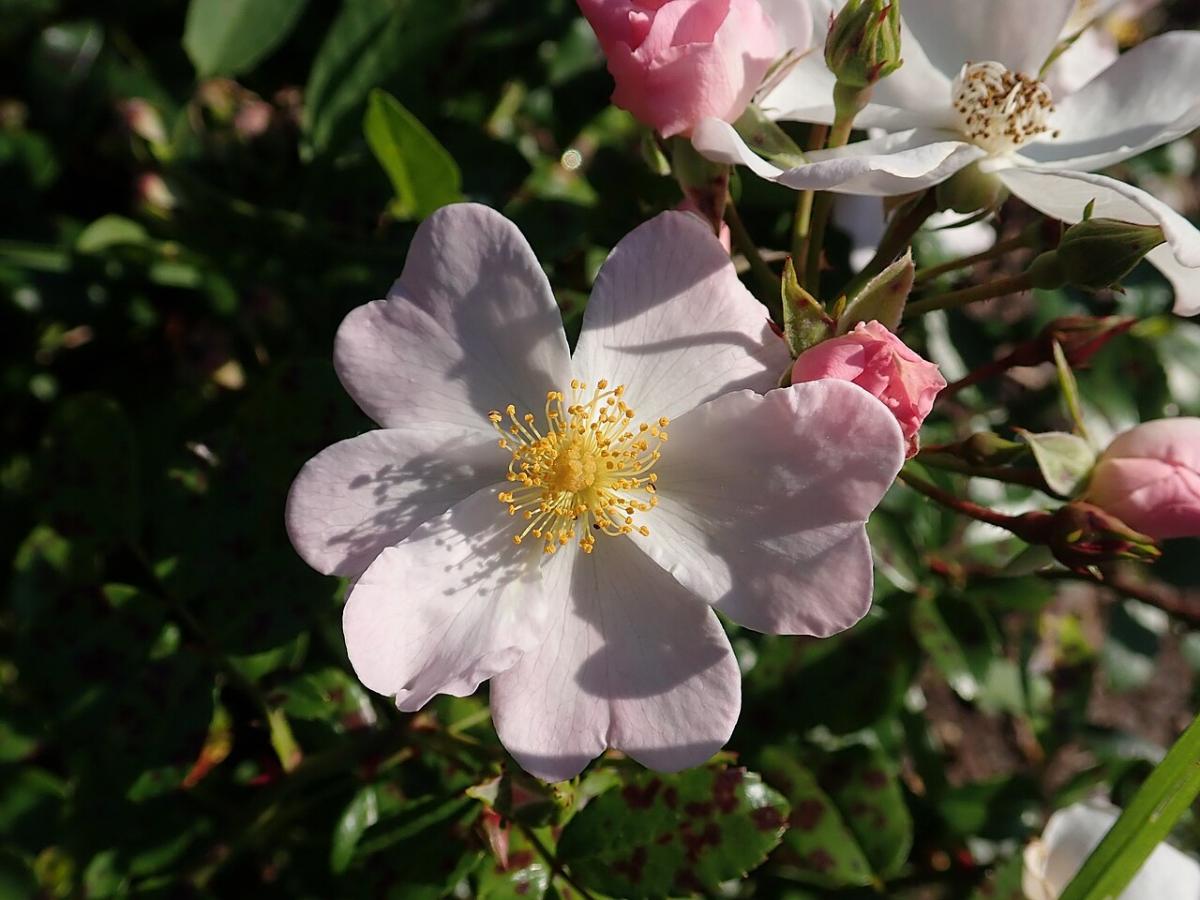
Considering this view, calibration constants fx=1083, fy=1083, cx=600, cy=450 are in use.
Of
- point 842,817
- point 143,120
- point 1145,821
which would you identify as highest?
point 143,120

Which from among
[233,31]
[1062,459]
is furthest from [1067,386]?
[233,31]

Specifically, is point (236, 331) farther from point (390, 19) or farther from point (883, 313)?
point (883, 313)

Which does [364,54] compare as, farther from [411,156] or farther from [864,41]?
[864,41]

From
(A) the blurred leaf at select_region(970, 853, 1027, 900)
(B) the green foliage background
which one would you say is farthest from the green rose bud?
(A) the blurred leaf at select_region(970, 853, 1027, 900)

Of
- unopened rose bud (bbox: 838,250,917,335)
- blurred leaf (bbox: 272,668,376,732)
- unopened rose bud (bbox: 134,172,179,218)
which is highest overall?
unopened rose bud (bbox: 134,172,179,218)

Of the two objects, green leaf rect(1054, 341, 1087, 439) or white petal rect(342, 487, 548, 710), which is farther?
green leaf rect(1054, 341, 1087, 439)

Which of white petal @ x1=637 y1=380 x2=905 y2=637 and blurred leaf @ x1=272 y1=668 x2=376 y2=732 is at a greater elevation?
white petal @ x1=637 y1=380 x2=905 y2=637

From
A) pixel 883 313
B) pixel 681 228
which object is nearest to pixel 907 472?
pixel 883 313

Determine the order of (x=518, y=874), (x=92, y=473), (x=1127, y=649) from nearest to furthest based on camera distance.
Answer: (x=518, y=874) < (x=92, y=473) < (x=1127, y=649)

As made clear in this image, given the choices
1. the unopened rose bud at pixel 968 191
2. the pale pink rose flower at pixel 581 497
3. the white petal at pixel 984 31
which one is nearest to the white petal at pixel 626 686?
the pale pink rose flower at pixel 581 497

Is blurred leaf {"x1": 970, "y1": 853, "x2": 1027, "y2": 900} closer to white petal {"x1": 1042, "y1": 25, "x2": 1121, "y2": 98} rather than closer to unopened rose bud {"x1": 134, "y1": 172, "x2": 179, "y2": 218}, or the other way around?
white petal {"x1": 1042, "y1": 25, "x2": 1121, "y2": 98}
